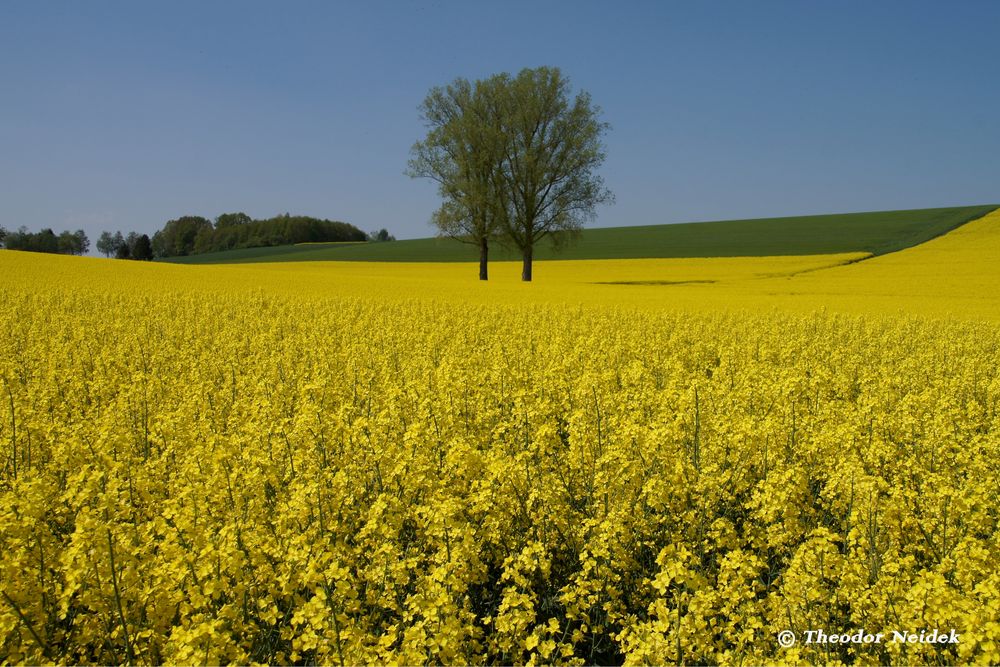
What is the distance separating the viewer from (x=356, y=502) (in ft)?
14.5

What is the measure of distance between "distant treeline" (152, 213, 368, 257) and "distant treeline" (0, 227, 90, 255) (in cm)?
1271

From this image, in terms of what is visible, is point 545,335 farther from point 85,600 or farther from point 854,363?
point 85,600

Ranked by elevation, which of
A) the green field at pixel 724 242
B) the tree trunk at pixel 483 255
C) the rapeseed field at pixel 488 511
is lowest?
the rapeseed field at pixel 488 511

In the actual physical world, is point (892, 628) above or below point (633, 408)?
below

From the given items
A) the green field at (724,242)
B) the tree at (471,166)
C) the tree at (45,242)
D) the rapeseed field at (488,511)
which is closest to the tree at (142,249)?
the green field at (724,242)

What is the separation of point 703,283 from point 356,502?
3620 centimetres

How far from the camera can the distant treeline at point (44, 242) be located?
313ft

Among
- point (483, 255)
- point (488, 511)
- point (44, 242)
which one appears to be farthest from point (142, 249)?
point (488, 511)

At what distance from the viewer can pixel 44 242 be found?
9875 cm

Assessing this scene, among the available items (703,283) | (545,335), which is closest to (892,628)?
(545,335)

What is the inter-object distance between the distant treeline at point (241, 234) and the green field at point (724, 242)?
55.7ft

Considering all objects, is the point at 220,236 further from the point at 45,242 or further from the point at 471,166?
the point at 471,166

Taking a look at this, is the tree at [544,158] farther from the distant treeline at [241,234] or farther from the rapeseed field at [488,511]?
the distant treeline at [241,234]

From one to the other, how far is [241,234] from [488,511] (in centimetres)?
12214
